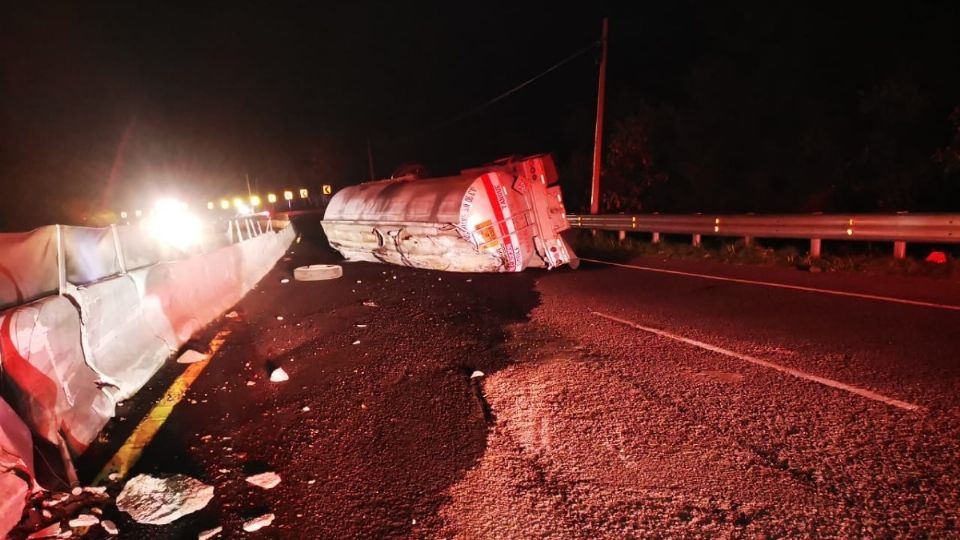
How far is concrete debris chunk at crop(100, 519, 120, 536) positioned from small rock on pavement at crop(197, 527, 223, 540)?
1.73 ft

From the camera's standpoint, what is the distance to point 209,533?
2.79m

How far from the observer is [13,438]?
3.18m

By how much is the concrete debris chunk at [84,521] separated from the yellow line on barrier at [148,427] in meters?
0.43

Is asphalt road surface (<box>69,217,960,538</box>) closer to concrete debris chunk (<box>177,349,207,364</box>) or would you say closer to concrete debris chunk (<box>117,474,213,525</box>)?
concrete debris chunk (<box>117,474,213,525</box>)

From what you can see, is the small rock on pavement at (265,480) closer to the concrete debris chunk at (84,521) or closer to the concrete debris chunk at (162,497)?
the concrete debris chunk at (162,497)

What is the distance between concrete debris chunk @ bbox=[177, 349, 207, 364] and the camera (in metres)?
5.84

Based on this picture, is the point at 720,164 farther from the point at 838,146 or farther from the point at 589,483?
the point at 589,483

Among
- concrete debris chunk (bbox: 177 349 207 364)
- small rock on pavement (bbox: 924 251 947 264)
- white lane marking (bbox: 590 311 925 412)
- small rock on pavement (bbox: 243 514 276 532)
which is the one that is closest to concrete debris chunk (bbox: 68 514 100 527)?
small rock on pavement (bbox: 243 514 276 532)

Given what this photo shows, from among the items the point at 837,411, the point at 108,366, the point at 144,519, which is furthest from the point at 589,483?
the point at 108,366

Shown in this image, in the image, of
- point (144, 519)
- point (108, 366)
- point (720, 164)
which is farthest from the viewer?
point (720, 164)

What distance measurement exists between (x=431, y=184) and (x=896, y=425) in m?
9.37

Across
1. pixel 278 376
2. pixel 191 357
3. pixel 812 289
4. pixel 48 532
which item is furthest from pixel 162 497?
pixel 812 289

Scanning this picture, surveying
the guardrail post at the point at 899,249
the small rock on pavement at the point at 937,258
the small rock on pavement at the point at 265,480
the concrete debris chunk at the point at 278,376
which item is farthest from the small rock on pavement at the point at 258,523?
the guardrail post at the point at 899,249

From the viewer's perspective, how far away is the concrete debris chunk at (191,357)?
5.84 m
